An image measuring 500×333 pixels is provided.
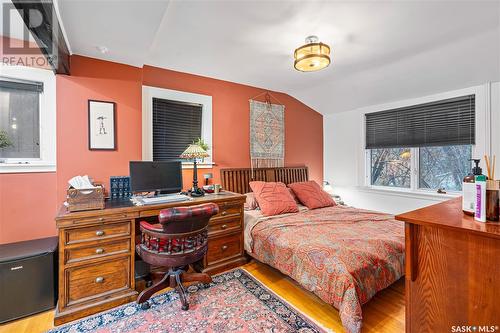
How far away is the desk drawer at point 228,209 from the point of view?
268 cm

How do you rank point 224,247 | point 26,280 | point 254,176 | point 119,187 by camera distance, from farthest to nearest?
point 254,176
point 224,247
point 119,187
point 26,280

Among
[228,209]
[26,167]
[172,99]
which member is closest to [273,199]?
[228,209]

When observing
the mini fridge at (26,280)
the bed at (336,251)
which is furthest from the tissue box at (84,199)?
the bed at (336,251)

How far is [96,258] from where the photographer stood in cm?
195

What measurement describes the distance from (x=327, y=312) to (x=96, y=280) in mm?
1985

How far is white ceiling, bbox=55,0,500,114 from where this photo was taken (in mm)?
1892

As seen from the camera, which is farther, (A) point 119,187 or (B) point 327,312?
(A) point 119,187

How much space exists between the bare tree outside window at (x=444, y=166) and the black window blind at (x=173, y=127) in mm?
3666

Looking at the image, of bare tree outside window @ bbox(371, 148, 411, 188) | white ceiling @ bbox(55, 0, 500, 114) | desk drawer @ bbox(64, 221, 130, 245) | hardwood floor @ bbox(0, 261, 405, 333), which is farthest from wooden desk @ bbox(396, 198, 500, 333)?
bare tree outside window @ bbox(371, 148, 411, 188)

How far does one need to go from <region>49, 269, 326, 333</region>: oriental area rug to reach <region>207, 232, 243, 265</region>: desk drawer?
0.39 m

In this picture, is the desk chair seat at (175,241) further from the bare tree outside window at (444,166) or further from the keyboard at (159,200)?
the bare tree outside window at (444,166)

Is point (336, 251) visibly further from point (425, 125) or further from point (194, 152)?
point (425, 125)

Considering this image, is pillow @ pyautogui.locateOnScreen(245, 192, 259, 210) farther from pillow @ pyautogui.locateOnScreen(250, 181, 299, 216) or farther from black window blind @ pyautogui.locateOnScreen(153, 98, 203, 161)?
black window blind @ pyautogui.locateOnScreen(153, 98, 203, 161)

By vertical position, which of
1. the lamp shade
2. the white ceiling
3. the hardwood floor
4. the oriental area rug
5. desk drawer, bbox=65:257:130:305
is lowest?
the hardwood floor
